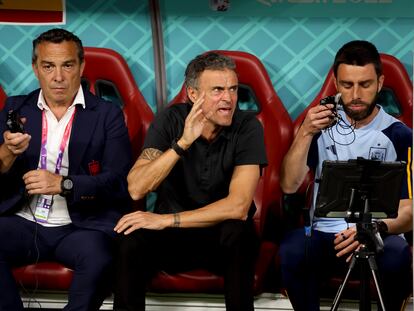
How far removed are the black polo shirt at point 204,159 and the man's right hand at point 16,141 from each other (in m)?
0.55

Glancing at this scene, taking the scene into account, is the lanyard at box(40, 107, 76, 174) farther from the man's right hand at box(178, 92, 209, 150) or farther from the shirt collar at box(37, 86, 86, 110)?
the man's right hand at box(178, 92, 209, 150)

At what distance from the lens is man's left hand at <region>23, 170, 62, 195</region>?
3.90 metres

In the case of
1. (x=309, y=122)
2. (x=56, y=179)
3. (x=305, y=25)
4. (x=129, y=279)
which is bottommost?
(x=129, y=279)

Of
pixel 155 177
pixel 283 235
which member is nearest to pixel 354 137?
pixel 283 235

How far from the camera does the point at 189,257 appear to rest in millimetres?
3898

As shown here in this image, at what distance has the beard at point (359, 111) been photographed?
13.4ft

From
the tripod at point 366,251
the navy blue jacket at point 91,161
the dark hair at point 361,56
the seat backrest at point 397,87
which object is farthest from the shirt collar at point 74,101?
the tripod at point 366,251

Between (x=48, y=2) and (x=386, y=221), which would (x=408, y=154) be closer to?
(x=386, y=221)

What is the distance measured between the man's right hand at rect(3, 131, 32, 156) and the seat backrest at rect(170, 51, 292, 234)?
0.88 meters

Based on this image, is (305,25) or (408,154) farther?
(305,25)

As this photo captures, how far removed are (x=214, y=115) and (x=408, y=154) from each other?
0.88m

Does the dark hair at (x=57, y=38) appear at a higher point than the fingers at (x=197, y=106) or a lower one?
higher

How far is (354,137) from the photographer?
4.11 metres

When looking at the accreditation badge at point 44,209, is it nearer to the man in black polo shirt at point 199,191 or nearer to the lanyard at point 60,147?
the lanyard at point 60,147
